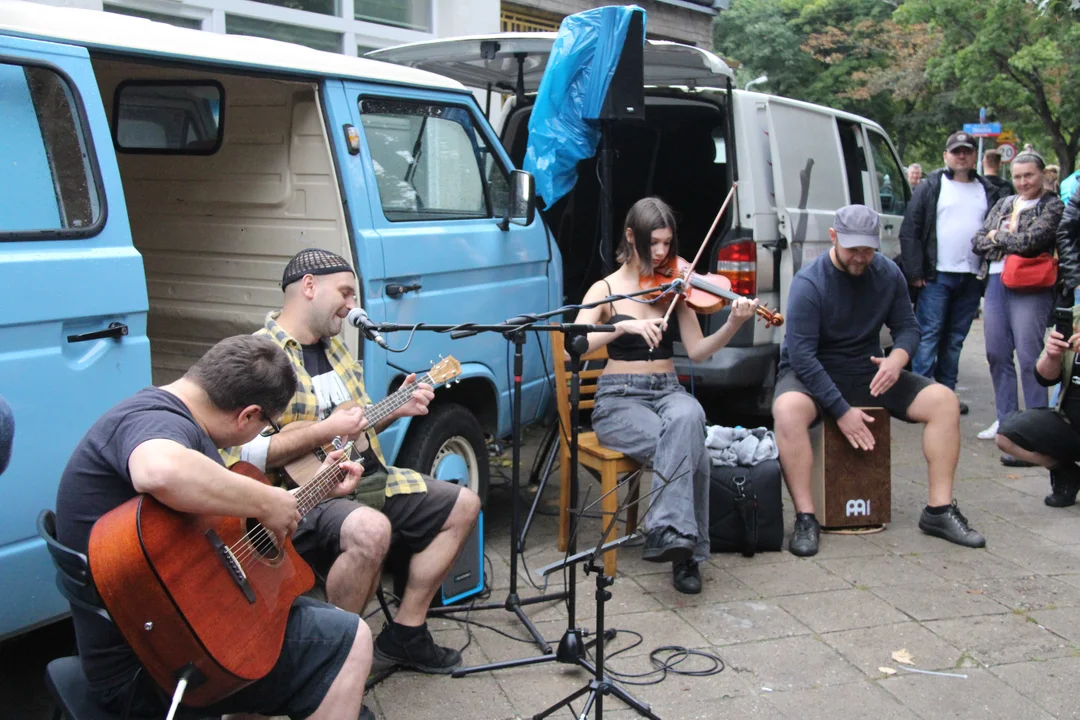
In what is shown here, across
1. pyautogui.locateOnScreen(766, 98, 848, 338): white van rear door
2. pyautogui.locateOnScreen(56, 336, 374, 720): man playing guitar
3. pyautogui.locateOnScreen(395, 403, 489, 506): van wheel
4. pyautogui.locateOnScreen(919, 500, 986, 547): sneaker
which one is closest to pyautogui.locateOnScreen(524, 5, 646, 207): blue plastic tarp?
pyautogui.locateOnScreen(766, 98, 848, 338): white van rear door

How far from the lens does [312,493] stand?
2.84 metres

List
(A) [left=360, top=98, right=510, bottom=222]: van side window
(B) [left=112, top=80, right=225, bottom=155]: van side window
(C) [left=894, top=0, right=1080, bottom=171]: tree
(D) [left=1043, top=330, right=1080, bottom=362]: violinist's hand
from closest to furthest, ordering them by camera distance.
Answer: (A) [left=360, top=98, right=510, bottom=222]: van side window
(B) [left=112, top=80, right=225, bottom=155]: van side window
(D) [left=1043, top=330, right=1080, bottom=362]: violinist's hand
(C) [left=894, top=0, right=1080, bottom=171]: tree

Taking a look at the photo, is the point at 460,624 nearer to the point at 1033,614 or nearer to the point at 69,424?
the point at 69,424

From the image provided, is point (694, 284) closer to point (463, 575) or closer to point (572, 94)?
point (572, 94)

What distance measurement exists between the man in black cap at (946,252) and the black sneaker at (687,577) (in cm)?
338

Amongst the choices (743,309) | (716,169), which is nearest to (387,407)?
(743,309)

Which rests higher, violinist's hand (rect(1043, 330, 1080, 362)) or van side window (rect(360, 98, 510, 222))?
van side window (rect(360, 98, 510, 222))

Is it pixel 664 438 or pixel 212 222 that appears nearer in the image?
pixel 664 438

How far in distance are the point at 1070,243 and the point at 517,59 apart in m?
3.23

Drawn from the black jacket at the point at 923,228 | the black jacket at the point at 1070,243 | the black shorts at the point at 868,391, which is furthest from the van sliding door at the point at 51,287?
the black jacket at the point at 923,228

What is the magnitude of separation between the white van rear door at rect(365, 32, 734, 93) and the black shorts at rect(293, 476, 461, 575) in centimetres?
265

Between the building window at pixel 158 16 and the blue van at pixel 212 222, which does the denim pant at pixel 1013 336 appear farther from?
the building window at pixel 158 16

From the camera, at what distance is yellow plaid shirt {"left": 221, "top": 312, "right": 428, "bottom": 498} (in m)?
3.36

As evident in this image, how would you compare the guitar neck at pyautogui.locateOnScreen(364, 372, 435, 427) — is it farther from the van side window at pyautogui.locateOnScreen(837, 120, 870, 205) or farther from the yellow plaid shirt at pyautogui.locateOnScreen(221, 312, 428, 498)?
the van side window at pyautogui.locateOnScreen(837, 120, 870, 205)
